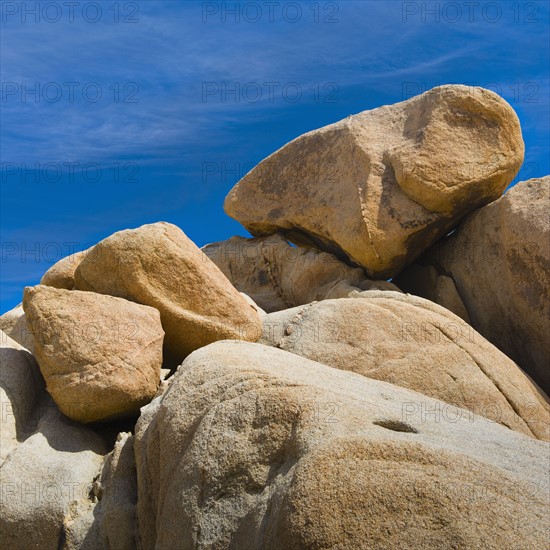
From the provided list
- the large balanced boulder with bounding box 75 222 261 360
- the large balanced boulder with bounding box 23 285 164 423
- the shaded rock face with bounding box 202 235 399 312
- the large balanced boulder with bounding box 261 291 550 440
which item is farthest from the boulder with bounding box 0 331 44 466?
the shaded rock face with bounding box 202 235 399 312

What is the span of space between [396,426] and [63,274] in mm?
5491

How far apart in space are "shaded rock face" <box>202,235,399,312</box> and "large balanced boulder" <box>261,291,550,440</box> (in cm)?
196

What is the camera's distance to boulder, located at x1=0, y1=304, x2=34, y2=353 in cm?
1081

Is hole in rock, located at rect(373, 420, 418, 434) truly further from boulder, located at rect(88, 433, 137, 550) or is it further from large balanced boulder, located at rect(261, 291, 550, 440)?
large balanced boulder, located at rect(261, 291, 550, 440)

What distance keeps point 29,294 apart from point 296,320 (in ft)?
10.6

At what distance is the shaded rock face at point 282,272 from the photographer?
12.4 metres

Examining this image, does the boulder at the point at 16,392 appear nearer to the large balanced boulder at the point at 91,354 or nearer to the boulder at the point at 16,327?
the large balanced boulder at the point at 91,354

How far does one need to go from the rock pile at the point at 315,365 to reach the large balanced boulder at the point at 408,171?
0.10 feet

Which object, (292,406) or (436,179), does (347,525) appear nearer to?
(292,406)

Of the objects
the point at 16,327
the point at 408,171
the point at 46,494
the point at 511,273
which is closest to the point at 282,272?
the point at 408,171

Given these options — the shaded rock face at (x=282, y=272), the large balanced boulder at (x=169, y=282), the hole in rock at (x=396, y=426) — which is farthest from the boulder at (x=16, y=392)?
the shaded rock face at (x=282, y=272)

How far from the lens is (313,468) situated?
496cm

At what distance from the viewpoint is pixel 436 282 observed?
12.3 metres

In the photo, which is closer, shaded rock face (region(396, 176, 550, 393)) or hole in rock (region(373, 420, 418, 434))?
hole in rock (region(373, 420, 418, 434))
